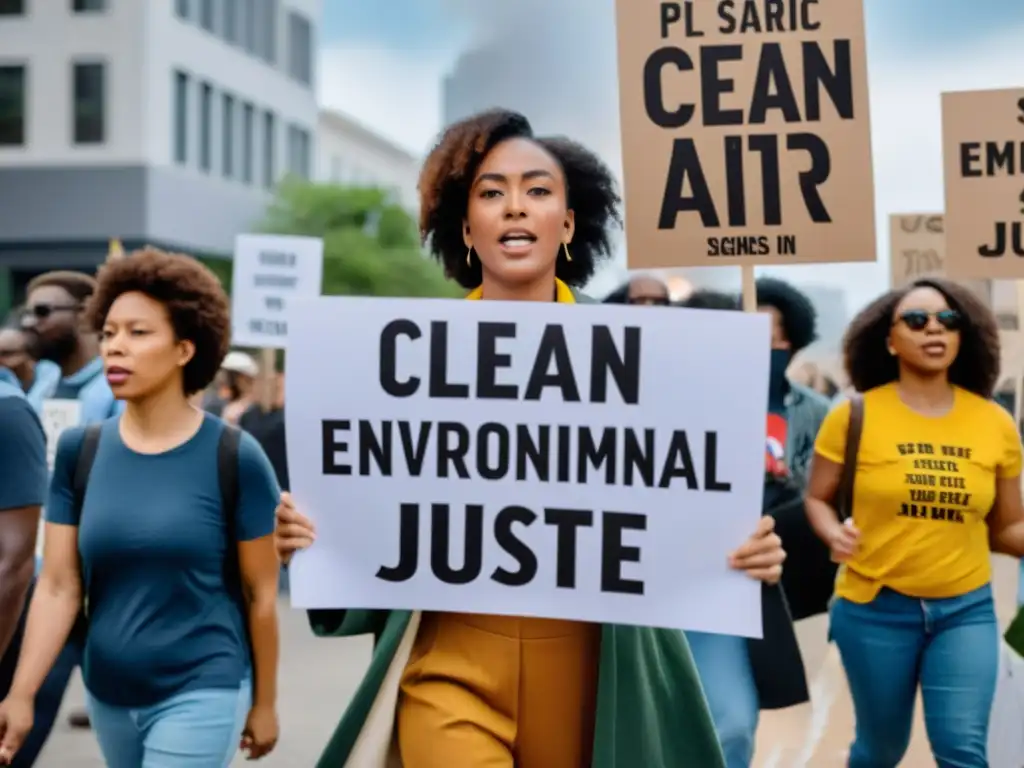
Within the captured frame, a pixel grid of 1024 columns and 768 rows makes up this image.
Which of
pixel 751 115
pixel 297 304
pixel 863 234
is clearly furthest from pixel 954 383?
pixel 297 304

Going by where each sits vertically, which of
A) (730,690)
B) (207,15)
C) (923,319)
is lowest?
(730,690)

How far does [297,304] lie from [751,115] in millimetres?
2347

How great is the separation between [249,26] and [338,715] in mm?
40854

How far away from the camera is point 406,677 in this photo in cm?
389

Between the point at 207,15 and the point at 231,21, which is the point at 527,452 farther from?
the point at 231,21

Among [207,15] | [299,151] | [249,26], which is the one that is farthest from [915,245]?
[299,151]

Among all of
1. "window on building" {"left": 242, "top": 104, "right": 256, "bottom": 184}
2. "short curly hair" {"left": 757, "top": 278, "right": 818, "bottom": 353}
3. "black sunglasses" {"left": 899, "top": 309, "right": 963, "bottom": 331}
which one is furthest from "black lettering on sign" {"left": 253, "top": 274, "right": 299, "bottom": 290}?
"window on building" {"left": 242, "top": 104, "right": 256, "bottom": 184}

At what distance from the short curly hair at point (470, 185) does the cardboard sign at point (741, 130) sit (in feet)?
4.34

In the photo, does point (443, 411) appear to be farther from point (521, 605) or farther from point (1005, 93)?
point (1005, 93)

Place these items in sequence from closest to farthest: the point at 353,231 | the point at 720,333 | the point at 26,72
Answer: the point at 720,333, the point at 26,72, the point at 353,231

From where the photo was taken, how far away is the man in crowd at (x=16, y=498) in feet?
16.0

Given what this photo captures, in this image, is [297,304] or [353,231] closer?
[297,304]

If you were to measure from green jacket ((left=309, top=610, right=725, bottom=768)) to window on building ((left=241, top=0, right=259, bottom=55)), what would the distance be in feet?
147

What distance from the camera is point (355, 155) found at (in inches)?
2901
